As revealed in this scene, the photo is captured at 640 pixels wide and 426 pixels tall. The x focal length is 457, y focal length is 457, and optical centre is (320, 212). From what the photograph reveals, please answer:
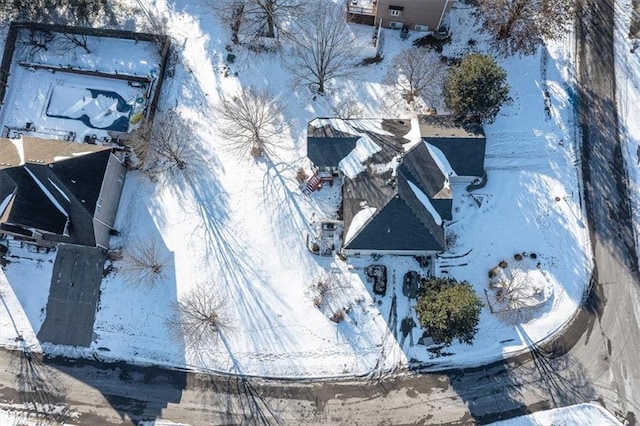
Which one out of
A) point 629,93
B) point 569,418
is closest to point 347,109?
point 629,93

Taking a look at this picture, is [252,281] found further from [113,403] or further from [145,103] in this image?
[145,103]

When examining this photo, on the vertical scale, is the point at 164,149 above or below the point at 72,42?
below

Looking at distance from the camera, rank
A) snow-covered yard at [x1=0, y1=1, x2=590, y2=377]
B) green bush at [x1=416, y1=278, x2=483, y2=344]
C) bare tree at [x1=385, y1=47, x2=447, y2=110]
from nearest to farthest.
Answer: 1. green bush at [x1=416, y1=278, x2=483, y2=344]
2. snow-covered yard at [x1=0, y1=1, x2=590, y2=377]
3. bare tree at [x1=385, y1=47, x2=447, y2=110]

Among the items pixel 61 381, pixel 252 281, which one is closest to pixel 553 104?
pixel 252 281

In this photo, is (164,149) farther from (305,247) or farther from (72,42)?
(305,247)

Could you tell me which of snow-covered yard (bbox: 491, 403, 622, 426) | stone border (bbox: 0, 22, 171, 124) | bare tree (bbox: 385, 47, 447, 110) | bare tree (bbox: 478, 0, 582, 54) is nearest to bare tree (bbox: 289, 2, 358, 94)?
bare tree (bbox: 385, 47, 447, 110)

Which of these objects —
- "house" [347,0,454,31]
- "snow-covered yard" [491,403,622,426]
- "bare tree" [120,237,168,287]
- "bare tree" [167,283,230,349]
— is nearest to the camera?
"snow-covered yard" [491,403,622,426]

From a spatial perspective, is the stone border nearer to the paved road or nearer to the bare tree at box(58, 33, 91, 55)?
the bare tree at box(58, 33, 91, 55)
